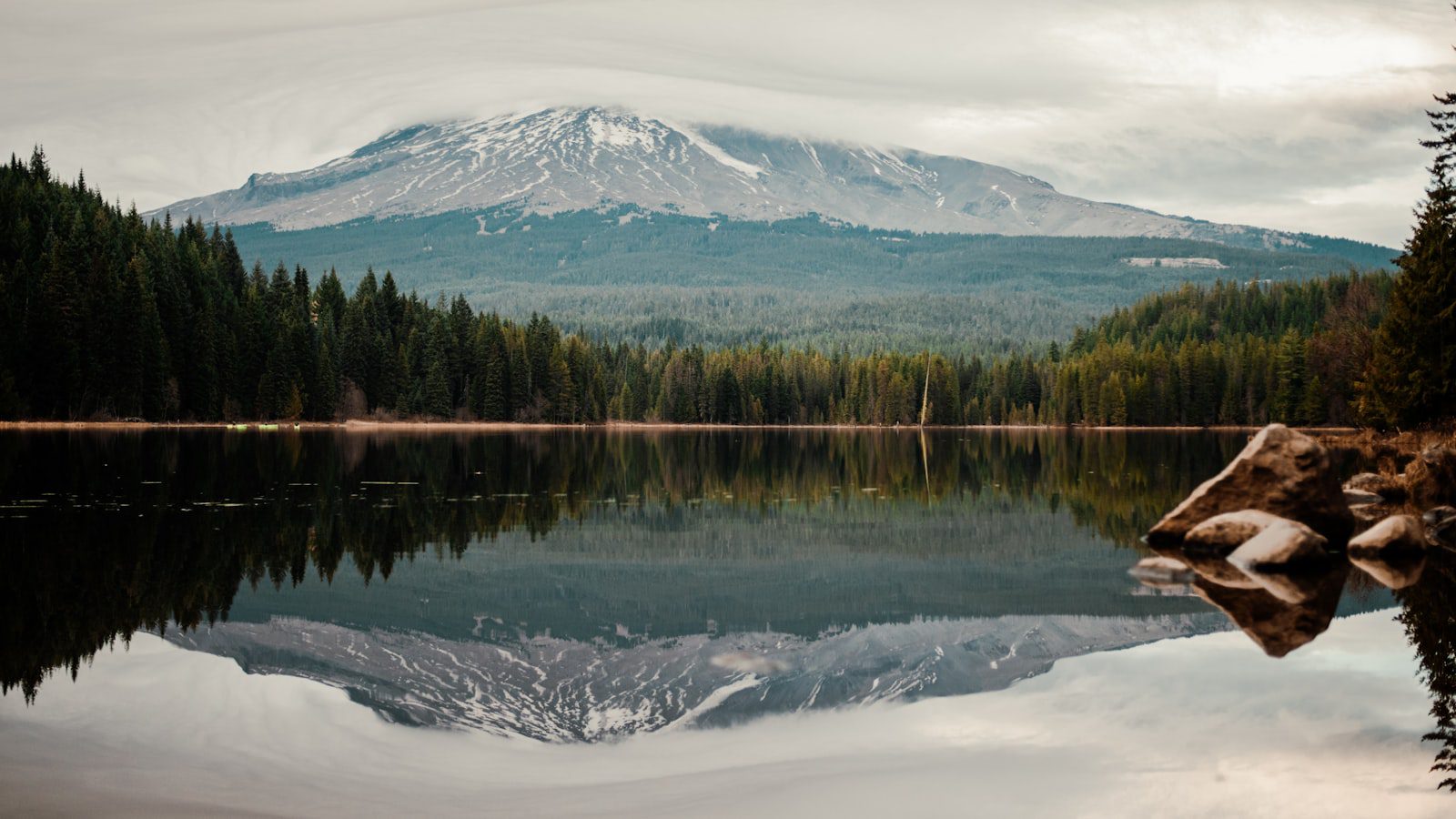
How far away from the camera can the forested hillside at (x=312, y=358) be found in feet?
348

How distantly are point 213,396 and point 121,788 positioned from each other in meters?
116

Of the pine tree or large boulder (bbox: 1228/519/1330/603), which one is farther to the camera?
the pine tree

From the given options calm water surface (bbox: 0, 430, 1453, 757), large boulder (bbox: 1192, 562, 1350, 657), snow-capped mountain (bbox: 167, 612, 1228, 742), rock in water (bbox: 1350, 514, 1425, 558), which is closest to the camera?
snow-capped mountain (bbox: 167, 612, 1228, 742)

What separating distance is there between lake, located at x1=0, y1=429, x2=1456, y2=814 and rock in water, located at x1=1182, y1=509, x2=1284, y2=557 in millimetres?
1580

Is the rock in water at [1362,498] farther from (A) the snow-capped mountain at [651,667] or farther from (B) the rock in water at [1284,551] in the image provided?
(A) the snow-capped mountain at [651,667]

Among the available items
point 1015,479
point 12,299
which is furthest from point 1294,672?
point 12,299

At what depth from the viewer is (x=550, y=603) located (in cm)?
2295

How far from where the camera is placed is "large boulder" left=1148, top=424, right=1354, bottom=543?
28.9 meters

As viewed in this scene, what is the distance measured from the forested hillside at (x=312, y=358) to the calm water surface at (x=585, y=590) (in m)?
63.0

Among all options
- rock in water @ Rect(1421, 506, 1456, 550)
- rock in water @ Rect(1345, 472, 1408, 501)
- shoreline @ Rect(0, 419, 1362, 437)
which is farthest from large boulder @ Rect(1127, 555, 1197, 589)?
shoreline @ Rect(0, 419, 1362, 437)

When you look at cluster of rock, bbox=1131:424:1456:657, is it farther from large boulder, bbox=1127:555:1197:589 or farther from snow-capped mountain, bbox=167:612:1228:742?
snow-capped mountain, bbox=167:612:1228:742

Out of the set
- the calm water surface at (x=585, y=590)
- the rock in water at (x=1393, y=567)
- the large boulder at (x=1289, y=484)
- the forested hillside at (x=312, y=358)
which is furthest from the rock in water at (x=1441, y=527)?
the forested hillside at (x=312, y=358)

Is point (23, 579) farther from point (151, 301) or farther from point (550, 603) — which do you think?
point (151, 301)

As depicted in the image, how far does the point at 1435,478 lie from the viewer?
40.6 metres
